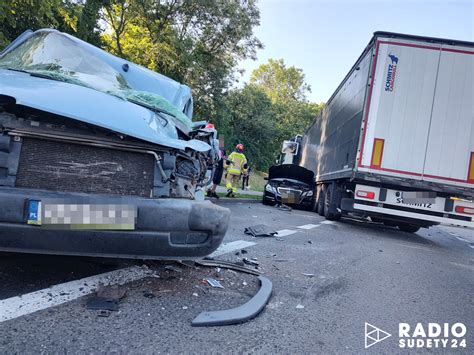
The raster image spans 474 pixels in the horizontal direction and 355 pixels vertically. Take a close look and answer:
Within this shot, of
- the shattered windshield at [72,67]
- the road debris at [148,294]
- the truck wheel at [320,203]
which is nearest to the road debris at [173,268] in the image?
the road debris at [148,294]

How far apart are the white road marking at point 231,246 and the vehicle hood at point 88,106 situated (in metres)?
1.88

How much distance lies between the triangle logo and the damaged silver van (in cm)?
124

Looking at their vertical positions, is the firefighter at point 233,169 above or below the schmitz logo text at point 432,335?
above

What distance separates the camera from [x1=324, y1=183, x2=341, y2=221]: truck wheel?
1048 cm

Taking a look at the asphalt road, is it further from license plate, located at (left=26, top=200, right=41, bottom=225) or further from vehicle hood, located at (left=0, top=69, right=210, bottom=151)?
vehicle hood, located at (left=0, top=69, right=210, bottom=151)

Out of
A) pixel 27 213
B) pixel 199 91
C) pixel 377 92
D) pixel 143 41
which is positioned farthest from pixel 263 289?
pixel 199 91

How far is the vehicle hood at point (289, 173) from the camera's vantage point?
14008mm

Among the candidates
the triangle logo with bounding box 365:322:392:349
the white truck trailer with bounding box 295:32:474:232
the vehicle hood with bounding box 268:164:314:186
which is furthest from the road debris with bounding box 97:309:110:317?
the vehicle hood with bounding box 268:164:314:186

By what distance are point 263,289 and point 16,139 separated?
217 centimetres

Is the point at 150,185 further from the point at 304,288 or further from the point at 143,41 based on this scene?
the point at 143,41

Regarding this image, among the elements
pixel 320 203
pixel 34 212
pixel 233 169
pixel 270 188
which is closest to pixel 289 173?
pixel 270 188

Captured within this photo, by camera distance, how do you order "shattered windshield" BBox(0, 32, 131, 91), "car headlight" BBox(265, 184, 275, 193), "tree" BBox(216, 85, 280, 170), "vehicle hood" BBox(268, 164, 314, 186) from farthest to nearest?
"tree" BBox(216, 85, 280, 170)
"vehicle hood" BBox(268, 164, 314, 186)
"car headlight" BBox(265, 184, 275, 193)
"shattered windshield" BBox(0, 32, 131, 91)

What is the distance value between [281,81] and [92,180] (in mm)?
67628

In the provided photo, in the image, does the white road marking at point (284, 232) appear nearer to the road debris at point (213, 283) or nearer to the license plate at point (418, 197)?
the license plate at point (418, 197)
